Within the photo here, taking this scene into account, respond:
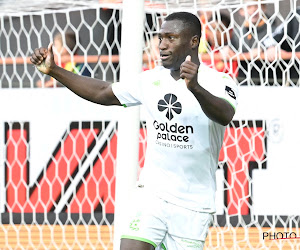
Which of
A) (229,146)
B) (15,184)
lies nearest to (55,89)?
(15,184)

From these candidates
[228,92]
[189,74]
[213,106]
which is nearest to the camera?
[189,74]

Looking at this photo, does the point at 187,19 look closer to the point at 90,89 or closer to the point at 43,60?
the point at 90,89

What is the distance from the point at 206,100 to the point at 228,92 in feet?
1.04

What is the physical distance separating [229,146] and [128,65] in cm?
154

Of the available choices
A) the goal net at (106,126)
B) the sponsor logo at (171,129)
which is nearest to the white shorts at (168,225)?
the sponsor logo at (171,129)

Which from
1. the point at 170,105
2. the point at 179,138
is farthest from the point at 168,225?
the point at 170,105

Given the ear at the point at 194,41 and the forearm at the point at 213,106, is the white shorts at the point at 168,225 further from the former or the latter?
the ear at the point at 194,41

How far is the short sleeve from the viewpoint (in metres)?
3.75

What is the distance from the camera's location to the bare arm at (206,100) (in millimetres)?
→ 3090

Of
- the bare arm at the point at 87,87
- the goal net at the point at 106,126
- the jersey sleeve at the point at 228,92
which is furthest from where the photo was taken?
the goal net at the point at 106,126

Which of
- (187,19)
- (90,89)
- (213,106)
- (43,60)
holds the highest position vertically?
(187,19)

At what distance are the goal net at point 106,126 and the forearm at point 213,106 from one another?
6.68 feet

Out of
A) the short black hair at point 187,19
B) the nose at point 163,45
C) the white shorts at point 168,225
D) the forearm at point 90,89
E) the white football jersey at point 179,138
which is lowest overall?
the white shorts at point 168,225

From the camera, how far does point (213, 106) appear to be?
10.5ft
